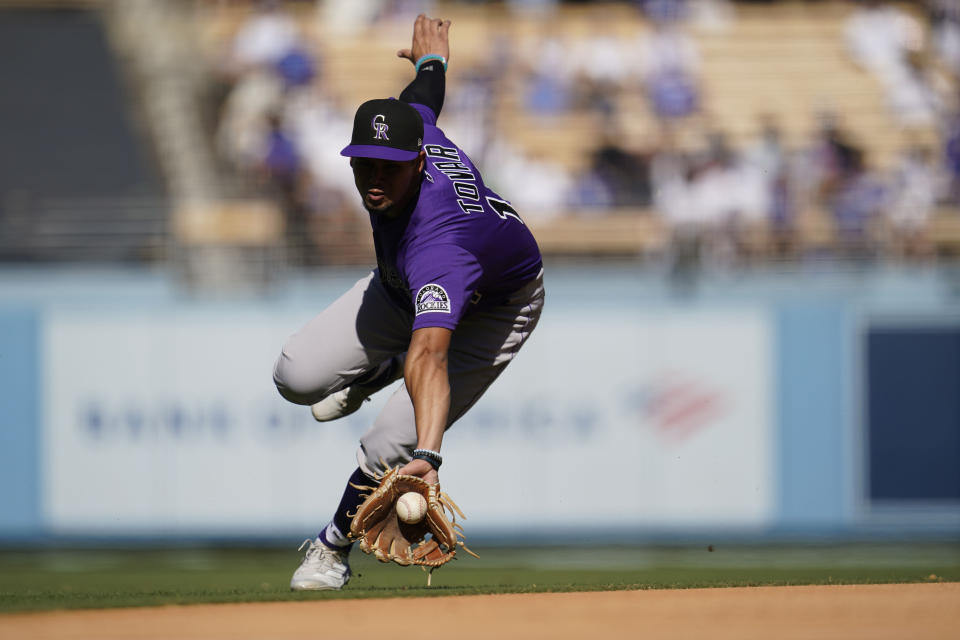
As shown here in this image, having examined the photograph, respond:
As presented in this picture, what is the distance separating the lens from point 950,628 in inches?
171

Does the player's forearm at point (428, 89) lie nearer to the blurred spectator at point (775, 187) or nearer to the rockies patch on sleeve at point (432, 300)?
the rockies patch on sleeve at point (432, 300)

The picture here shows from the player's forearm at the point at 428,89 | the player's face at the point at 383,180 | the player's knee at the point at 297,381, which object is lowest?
the player's knee at the point at 297,381

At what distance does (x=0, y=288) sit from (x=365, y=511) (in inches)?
Result: 269

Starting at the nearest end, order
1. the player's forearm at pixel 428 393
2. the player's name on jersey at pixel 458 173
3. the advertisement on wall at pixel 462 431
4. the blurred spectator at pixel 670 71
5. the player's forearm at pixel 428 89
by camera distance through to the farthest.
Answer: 1. the player's forearm at pixel 428 393
2. the player's name on jersey at pixel 458 173
3. the player's forearm at pixel 428 89
4. the advertisement on wall at pixel 462 431
5. the blurred spectator at pixel 670 71

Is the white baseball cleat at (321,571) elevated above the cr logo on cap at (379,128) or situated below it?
below

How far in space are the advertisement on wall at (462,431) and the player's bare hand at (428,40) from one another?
4402 millimetres

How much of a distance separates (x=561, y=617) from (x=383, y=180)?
159cm

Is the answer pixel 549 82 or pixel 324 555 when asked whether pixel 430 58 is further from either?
pixel 549 82

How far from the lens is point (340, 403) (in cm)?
610

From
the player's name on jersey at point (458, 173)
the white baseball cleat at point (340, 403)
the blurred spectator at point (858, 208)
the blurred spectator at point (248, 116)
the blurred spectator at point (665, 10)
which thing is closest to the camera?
the player's name on jersey at point (458, 173)

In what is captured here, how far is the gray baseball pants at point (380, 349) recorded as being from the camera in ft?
17.8

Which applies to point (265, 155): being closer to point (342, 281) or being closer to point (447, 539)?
point (342, 281)

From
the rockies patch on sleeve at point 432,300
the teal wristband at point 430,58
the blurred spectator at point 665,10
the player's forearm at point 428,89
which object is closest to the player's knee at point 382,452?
the rockies patch on sleeve at point 432,300

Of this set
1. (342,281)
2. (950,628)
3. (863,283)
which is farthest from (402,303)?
(863,283)
